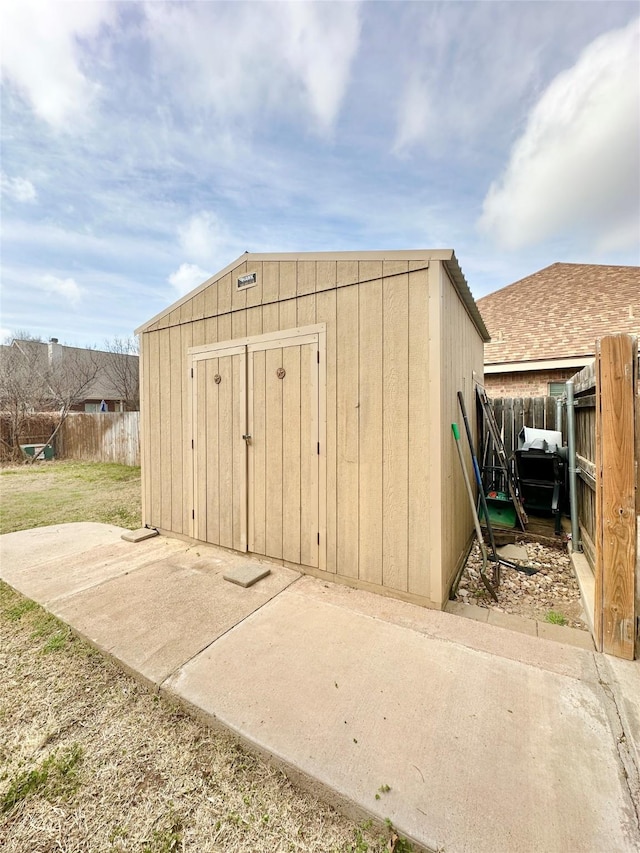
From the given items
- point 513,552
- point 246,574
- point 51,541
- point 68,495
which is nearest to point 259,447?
point 246,574

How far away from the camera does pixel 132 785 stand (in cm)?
123

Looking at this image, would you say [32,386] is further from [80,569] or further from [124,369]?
[80,569]

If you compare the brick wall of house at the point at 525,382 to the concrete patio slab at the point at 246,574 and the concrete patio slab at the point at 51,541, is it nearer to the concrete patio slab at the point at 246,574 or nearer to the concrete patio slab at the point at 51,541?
the concrete patio slab at the point at 246,574

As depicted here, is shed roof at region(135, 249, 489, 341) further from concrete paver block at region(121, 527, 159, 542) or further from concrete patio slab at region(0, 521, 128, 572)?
concrete patio slab at region(0, 521, 128, 572)

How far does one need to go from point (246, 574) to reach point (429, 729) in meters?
1.78

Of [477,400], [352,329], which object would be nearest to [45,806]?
[352,329]

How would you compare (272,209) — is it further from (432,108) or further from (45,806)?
(45,806)

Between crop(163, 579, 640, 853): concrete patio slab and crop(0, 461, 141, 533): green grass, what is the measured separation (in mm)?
3443

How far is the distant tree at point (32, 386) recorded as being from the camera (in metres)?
11.3

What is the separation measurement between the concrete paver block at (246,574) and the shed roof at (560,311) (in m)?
6.98

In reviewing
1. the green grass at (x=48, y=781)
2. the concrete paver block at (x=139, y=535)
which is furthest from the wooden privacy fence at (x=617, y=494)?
the concrete paver block at (x=139, y=535)

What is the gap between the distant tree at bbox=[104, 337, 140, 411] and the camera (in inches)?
733

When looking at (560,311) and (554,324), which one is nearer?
(554,324)

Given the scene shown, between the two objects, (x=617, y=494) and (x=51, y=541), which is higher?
(x=617, y=494)
